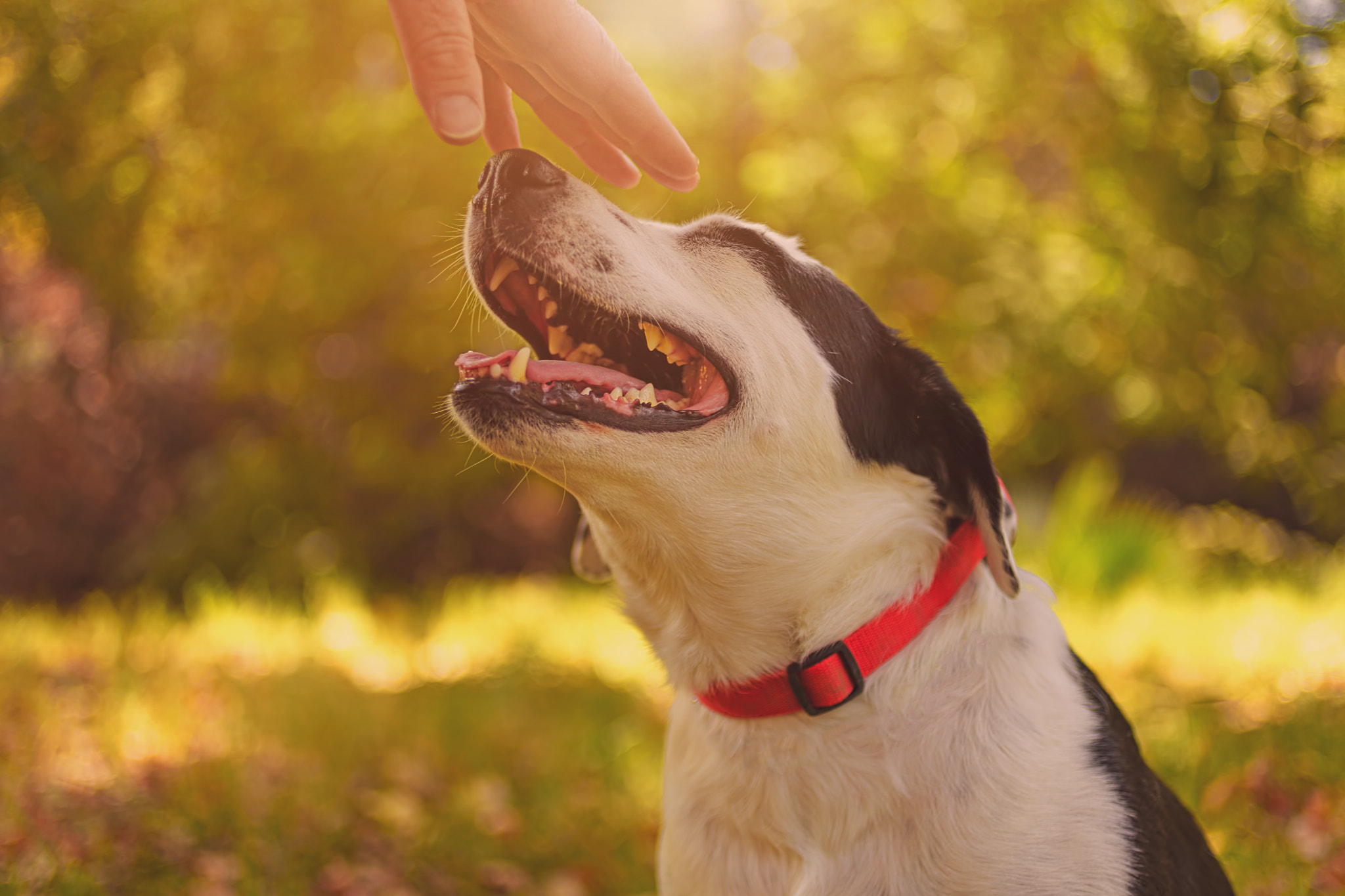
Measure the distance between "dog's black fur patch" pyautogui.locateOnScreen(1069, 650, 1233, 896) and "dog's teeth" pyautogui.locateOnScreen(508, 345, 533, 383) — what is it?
1578 mm

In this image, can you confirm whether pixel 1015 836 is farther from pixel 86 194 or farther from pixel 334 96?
pixel 334 96

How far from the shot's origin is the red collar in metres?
2.30

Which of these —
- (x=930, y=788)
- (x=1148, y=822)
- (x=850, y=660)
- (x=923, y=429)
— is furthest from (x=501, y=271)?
(x=1148, y=822)

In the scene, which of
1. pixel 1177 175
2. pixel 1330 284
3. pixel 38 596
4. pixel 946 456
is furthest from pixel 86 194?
pixel 38 596

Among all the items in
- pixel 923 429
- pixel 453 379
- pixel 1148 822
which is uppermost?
pixel 923 429

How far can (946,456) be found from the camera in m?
2.54

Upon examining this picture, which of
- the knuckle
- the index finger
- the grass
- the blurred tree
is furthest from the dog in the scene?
the blurred tree

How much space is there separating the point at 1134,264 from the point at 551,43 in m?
5.32

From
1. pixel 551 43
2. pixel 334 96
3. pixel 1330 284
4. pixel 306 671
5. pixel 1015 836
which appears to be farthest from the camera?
pixel 334 96

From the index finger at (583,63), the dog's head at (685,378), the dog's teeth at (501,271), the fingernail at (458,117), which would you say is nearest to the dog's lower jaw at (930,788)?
the dog's head at (685,378)

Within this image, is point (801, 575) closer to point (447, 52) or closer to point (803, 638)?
point (803, 638)

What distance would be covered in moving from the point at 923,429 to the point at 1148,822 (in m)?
1.05

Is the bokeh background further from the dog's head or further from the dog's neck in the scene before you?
the dog's neck

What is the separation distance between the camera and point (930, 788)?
2250 millimetres
